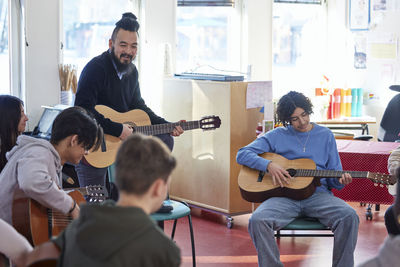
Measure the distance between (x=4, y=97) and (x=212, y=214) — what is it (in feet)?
7.67

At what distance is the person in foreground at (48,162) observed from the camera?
2.62 m

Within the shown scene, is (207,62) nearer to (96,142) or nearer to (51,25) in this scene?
(51,25)

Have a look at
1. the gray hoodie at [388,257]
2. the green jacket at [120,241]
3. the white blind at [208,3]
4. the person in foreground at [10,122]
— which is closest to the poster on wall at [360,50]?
the white blind at [208,3]

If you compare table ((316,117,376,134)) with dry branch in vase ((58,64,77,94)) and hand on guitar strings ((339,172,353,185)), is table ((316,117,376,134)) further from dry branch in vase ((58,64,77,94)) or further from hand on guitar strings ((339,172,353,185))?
hand on guitar strings ((339,172,353,185))

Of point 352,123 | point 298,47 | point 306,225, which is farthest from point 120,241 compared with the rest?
point 298,47

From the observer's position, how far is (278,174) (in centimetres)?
363

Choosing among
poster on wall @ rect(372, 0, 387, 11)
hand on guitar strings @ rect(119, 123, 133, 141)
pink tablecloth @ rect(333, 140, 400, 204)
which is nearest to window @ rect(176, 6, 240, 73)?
poster on wall @ rect(372, 0, 387, 11)

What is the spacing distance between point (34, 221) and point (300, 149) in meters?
1.76

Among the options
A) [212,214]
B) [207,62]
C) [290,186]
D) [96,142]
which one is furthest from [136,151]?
[207,62]

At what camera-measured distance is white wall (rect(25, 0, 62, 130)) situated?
517cm

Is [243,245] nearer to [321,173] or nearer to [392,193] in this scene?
[321,173]

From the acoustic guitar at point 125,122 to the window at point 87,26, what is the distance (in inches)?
61.1

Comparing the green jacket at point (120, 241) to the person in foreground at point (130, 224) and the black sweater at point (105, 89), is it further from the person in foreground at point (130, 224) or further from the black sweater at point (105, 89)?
the black sweater at point (105, 89)

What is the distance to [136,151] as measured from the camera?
1.71 meters
